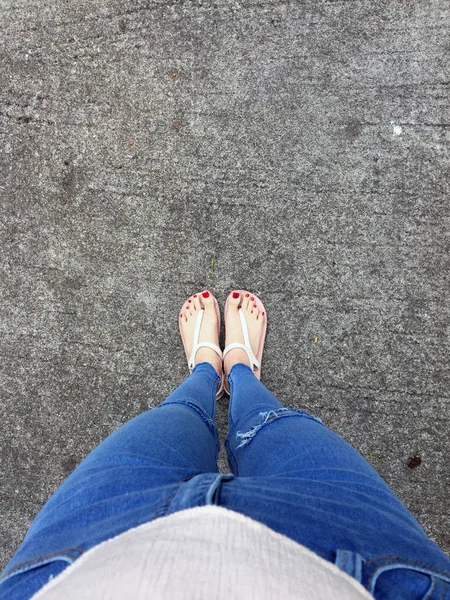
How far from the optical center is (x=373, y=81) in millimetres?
1560

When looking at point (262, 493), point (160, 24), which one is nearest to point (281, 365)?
point (262, 493)

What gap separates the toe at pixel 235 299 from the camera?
161cm

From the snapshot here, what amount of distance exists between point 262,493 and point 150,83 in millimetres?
1539

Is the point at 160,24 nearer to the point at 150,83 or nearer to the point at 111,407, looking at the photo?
the point at 150,83

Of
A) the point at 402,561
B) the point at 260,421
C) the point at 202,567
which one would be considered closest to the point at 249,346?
the point at 260,421

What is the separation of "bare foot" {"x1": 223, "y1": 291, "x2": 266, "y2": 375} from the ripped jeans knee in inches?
16.8

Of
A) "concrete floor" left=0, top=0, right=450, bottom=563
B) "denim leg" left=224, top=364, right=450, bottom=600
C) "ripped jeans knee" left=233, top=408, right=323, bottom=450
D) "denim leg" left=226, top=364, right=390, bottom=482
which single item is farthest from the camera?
"concrete floor" left=0, top=0, right=450, bottom=563

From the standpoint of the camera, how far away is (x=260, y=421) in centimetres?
116

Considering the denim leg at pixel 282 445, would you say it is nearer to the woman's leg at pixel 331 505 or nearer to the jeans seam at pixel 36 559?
the woman's leg at pixel 331 505

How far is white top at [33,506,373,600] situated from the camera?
0.50 metres

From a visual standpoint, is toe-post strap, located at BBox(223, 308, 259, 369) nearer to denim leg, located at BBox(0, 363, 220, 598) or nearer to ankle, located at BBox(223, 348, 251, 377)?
ankle, located at BBox(223, 348, 251, 377)

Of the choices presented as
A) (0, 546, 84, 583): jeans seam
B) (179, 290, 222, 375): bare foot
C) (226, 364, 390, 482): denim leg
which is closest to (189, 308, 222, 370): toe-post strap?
(179, 290, 222, 375): bare foot

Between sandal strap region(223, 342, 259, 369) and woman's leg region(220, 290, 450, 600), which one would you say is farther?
sandal strap region(223, 342, 259, 369)

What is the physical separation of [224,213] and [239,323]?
0.43m
